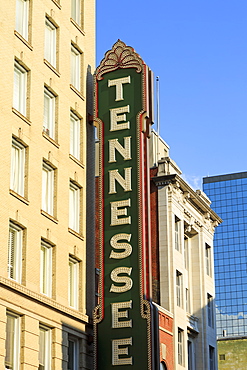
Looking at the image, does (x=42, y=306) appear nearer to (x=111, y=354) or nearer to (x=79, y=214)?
(x=111, y=354)

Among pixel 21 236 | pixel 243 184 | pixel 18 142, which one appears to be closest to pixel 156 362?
pixel 21 236

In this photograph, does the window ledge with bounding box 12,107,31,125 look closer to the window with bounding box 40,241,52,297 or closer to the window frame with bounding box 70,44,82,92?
the window with bounding box 40,241,52,297

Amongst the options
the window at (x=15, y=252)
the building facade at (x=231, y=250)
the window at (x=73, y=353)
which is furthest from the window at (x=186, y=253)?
the building facade at (x=231, y=250)

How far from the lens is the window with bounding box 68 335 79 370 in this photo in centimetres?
3941

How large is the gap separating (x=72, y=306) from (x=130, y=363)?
4.25 meters

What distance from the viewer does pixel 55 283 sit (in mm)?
38062

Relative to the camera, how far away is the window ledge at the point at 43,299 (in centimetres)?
3303

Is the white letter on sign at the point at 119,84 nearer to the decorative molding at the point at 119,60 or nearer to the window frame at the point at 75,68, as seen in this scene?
the decorative molding at the point at 119,60

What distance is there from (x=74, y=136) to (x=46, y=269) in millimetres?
8565

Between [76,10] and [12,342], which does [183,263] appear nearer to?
[76,10]

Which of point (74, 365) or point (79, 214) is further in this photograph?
point (79, 214)

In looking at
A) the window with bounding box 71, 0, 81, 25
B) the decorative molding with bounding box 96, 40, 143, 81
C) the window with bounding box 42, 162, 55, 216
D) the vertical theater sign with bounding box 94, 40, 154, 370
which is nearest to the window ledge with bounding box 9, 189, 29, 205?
the window with bounding box 42, 162, 55, 216

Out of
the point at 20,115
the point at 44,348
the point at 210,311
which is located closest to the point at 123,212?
the point at 20,115

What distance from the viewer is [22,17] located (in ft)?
128
